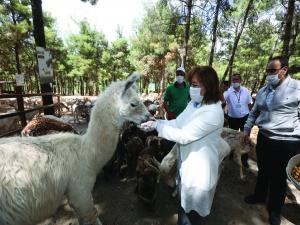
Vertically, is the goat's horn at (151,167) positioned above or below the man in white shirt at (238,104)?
below

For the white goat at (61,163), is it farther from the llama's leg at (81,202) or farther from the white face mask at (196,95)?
the white face mask at (196,95)

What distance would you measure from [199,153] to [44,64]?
4326 mm

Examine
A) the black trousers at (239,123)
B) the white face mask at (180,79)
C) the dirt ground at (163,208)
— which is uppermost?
the white face mask at (180,79)

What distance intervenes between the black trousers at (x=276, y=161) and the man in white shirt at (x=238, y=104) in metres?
1.95

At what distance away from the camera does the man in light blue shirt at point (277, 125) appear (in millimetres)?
2721

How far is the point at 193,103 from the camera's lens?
2.11 meters

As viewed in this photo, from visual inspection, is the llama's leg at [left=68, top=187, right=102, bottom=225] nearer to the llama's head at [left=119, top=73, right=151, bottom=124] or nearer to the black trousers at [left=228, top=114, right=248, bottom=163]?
the llama's head at [left=119, top=73, right=151, bottom=124]

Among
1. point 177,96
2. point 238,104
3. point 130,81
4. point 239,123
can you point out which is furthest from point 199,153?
point 239,123

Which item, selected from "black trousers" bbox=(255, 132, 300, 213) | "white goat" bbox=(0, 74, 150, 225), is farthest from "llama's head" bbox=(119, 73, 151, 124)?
"black trousers" bbox=(255, 132, 300, 213)

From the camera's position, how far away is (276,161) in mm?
2932

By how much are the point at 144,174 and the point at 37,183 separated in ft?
5.71

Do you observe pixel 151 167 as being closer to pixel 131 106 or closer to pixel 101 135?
pixel 101 135

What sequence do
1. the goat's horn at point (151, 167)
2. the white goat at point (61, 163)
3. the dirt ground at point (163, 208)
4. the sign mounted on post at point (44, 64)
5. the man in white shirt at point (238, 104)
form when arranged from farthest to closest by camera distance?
the man in white shirt at point (238, 104)
the sign mounted on post at point (44, 64)
the goat's horn at point (151, 167)
the dirt ground at point (163, 208)
the white goat at point (61, 163)

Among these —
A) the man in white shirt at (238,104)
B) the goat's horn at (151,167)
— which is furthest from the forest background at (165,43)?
the goat's horn at (151,167)
